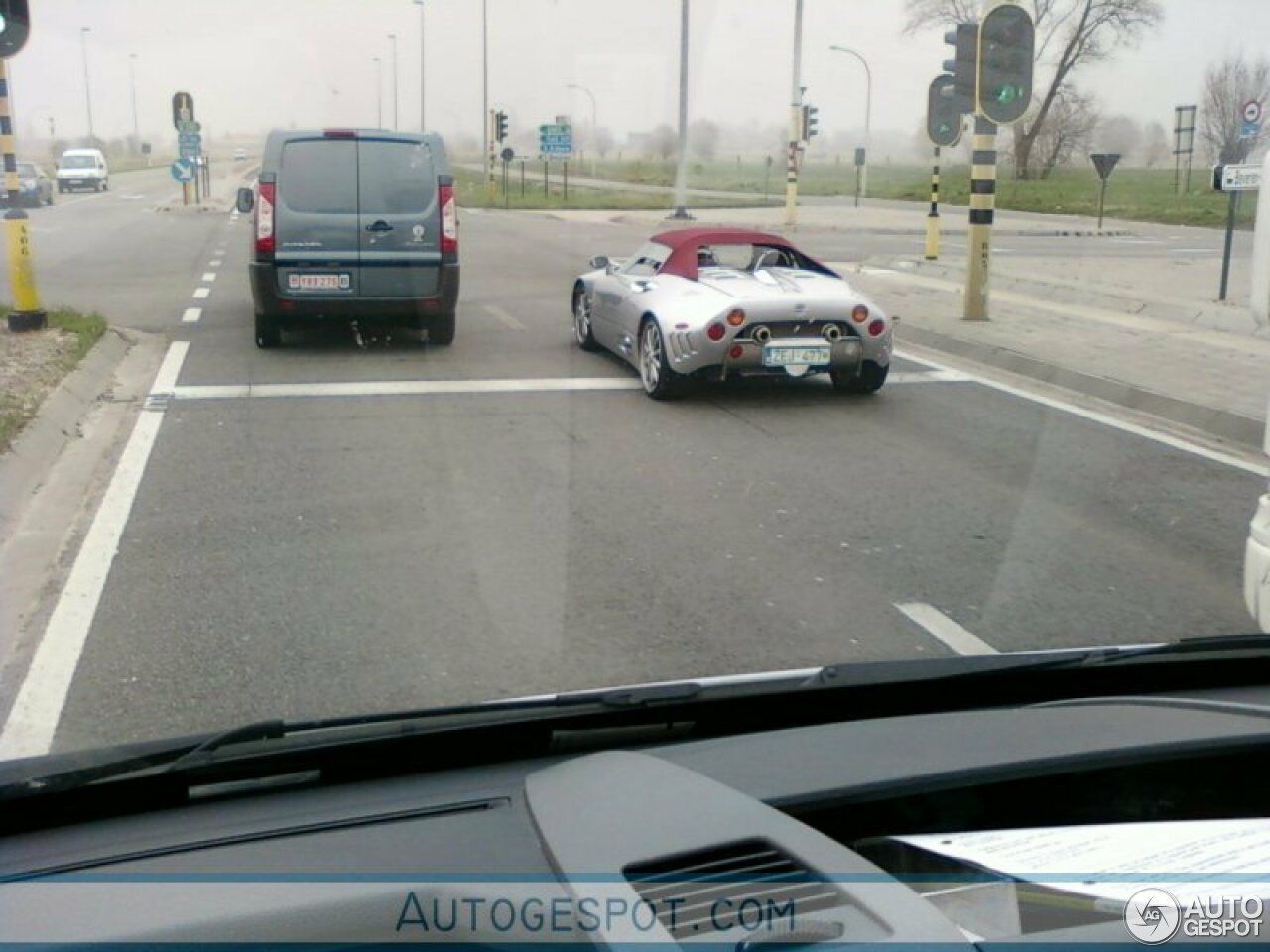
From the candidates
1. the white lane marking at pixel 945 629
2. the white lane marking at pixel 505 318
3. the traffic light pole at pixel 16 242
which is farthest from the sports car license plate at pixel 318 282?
the white lane marking at pixel 945 629

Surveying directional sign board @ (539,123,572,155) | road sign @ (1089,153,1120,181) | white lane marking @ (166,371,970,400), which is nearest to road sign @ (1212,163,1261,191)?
white lane marking @ (166,371,970,400)

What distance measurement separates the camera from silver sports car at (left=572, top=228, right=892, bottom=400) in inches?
401

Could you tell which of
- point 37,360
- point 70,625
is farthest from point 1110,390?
point 37,360

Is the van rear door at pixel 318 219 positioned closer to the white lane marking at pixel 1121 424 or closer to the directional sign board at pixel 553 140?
the white lane marking at pixel 1121 424

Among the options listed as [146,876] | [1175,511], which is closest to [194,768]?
[146,876]

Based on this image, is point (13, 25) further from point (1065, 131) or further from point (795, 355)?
point (1065, 131)

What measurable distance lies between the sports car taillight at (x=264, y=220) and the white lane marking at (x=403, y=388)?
5.91ft

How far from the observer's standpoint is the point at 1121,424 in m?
10.1

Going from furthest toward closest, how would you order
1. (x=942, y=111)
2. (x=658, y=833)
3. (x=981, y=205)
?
(x=942, y=111) → (x=981, y=205) → (x=658, y=833)

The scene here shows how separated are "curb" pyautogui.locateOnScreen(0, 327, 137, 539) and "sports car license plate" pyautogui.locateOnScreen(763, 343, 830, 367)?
15.6 feet

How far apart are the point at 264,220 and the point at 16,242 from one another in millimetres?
2310

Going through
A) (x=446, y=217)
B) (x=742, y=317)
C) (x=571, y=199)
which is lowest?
(x=571, y=199)

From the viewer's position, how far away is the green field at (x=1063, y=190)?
41.5 m

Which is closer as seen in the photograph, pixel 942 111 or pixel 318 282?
pixel 318 282
